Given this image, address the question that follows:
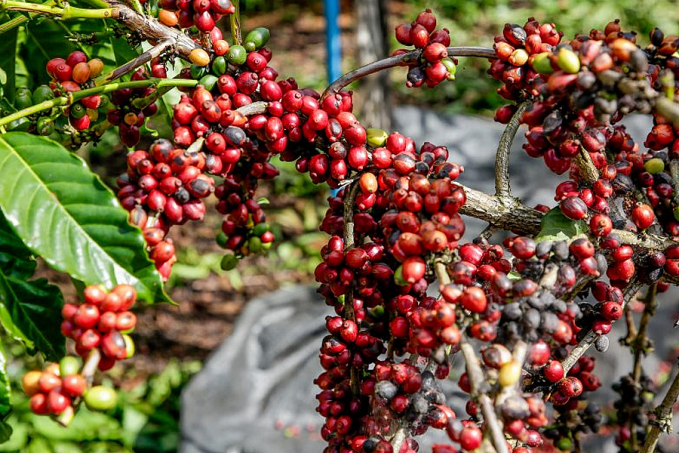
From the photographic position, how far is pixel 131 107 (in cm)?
102

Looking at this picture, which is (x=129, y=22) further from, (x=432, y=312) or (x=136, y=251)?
(x=432, y=312)

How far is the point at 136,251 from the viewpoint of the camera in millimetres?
809

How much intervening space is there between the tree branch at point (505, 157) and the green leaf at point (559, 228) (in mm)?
99

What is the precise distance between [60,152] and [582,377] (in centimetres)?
91

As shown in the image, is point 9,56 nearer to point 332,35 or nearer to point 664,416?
point 664,416

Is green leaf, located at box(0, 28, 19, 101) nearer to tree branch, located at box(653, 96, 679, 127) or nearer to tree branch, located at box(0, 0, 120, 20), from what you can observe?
tree branch, located at box(0, 0, 120, 20)

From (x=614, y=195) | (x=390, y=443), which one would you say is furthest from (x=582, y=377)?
(x=390, y=443)

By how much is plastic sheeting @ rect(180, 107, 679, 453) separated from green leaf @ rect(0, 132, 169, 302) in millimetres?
1954

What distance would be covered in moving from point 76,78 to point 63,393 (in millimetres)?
444

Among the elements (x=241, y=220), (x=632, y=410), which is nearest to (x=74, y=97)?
(x=241, y=220)

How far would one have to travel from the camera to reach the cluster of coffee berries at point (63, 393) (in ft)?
2.35

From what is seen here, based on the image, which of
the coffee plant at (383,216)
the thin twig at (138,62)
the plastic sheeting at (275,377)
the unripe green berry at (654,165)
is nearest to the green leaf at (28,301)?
the coffee plant at (383,216)

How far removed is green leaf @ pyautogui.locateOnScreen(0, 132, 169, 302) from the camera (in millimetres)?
814

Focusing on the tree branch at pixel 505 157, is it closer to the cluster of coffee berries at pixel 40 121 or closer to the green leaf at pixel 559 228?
the green leaf at pixel 559 228
